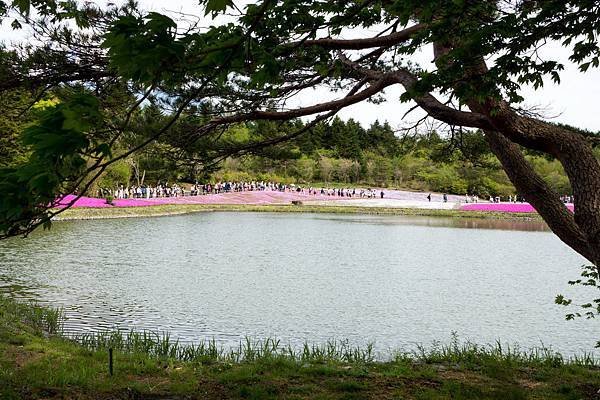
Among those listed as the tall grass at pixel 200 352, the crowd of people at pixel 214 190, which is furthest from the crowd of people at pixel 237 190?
the tall grass at pixel 200 352

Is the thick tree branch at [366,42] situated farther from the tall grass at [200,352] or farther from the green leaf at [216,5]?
the tall grass at [200,352]

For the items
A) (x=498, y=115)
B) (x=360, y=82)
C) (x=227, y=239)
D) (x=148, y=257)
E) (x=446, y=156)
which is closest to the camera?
(x=498, y=115)

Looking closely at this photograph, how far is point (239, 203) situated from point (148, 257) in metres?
26.1

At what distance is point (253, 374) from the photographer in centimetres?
547

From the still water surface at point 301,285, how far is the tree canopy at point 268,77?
12.1 ft

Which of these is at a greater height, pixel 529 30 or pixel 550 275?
pixel 529 30

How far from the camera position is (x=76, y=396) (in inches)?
179

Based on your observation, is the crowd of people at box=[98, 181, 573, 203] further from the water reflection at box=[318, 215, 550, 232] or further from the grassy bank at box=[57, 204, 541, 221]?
the water reflection at box=[318, 215, 550, 232]

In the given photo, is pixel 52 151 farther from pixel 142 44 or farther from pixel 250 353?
pixel 250 353

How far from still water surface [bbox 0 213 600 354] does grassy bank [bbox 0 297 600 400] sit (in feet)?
5.77

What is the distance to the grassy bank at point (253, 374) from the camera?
483cm

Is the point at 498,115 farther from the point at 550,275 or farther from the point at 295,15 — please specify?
the point at 550,275

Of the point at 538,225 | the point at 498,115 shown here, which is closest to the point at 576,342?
the point at 498,115

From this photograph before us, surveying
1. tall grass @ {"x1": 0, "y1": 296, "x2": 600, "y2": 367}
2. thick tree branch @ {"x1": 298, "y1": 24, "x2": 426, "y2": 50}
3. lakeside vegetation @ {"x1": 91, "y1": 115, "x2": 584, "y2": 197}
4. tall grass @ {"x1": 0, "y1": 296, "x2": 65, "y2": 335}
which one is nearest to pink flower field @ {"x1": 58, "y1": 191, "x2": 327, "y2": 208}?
lakeside vegetation @ {"x1": 91, "y1": 115, "x2": 584, "y2": 197}
